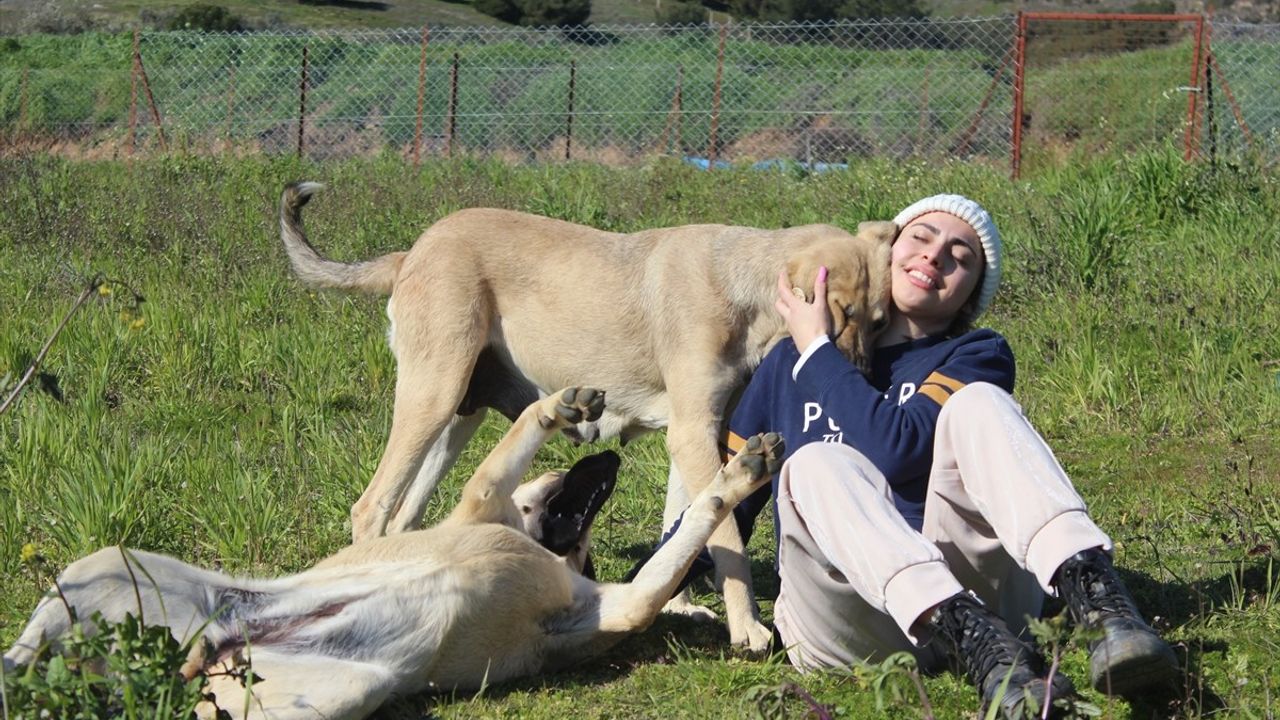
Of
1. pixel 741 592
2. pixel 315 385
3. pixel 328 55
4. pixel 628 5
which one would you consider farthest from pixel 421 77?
pixel 628 5

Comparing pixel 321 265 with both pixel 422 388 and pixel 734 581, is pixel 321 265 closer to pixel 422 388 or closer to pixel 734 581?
pixel 422 388

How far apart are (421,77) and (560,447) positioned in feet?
39.3

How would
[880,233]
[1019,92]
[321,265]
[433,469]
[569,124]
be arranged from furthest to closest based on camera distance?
[569,124] < [1019,92] < [321,265] < [433,469] < [880,233]

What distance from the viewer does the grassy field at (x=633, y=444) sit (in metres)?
3.71

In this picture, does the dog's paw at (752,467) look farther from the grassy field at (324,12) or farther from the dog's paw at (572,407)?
the grassy field at (324,12)

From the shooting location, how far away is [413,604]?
3.54 m

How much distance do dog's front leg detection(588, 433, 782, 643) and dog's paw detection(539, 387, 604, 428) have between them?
18.4 inches

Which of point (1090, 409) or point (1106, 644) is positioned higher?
point (1106, 644)

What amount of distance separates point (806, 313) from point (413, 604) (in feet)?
4.73

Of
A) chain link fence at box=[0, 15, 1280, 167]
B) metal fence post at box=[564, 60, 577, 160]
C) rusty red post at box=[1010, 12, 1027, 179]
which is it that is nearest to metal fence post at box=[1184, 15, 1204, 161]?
chain link fence at box=[0, 15, 1280, 167]

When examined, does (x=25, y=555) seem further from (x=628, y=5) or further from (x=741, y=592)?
(x=628, y=5)

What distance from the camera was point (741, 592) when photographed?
400 centimetres

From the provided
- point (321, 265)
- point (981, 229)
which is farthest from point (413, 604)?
point (321, 265)

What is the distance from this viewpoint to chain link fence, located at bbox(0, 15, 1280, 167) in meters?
16.3
